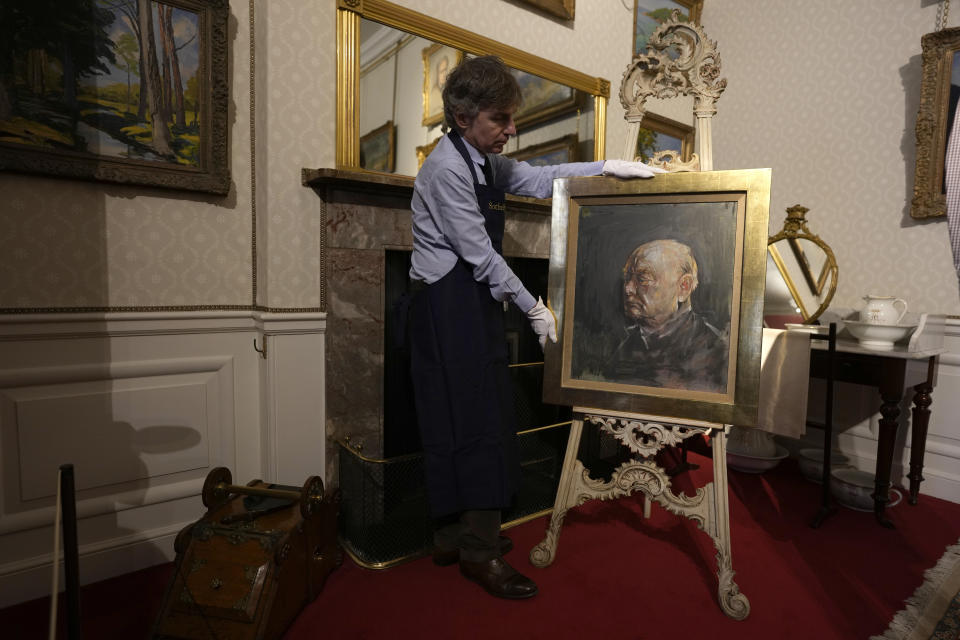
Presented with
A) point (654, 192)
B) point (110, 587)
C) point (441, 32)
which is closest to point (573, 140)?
point (441, 32)

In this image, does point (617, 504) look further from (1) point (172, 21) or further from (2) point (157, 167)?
(1) point (172, 21)

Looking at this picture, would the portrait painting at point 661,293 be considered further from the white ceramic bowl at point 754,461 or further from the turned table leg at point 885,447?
the white ceramic bowl at point 754,461

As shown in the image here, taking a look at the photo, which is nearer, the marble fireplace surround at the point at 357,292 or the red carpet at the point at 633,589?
the red carpet at the point at 633,589

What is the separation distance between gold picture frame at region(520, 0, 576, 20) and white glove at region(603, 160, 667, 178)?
4.57 feet

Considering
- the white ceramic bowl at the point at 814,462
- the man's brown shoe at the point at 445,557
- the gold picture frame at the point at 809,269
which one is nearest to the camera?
the man's brown shoe at the point at 445,557

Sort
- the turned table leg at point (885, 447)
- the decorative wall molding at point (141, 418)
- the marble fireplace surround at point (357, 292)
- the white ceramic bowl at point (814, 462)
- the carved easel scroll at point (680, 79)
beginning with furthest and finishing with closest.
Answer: the white ceramic bowl at point (814, 462), the turned table leg at point (885, 447), the marble fireplace surround at point (357, 292), the carved easel scroll at point (680, 79), the decorative wall molding at point (141, 418)

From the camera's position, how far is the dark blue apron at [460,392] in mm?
1741

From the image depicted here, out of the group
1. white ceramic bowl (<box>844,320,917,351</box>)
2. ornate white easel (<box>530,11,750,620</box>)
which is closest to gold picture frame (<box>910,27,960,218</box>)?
white ceramic bowl (<box>844,320,917,351</box>)

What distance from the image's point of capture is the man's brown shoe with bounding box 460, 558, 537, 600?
1.79 m

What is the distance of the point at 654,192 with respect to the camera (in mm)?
1800

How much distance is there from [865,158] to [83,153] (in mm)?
3867

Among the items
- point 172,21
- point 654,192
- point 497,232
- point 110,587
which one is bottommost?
point 110,587

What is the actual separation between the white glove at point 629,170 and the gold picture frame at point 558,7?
1.39 metres

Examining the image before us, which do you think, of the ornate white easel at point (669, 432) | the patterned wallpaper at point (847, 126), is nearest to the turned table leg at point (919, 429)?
the patterned wallpaper at point (847, 126)
